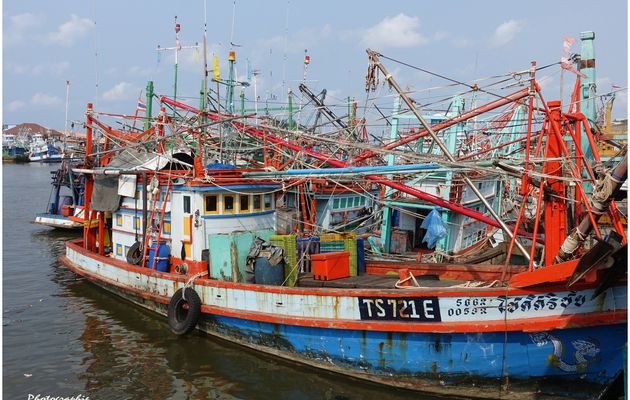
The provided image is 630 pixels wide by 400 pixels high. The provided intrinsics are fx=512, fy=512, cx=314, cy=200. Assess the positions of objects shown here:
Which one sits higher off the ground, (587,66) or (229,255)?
(587,66)

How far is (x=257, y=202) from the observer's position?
44.0 feet

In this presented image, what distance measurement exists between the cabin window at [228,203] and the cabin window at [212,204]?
0.18 m

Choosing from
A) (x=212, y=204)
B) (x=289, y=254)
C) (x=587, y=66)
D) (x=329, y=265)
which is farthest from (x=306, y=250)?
(x=587, y=66)

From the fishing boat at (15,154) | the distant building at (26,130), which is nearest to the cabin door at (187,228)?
the fishing boat at (15,154)

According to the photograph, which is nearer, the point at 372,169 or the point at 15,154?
the point at 372,169

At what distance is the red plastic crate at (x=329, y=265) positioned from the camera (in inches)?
441

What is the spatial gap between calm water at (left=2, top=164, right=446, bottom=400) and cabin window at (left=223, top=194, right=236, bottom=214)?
3.10 meters

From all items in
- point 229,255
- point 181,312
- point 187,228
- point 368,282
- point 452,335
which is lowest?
point 181,312

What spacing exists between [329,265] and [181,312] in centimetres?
383

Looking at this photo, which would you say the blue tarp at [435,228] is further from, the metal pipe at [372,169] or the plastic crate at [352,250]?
the metal pipe at [372,169]

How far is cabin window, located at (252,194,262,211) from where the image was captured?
43.6ft

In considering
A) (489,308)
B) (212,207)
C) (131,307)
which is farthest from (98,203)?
(489,308)

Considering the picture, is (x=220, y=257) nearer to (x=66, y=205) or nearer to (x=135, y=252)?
(x=135, y=252)

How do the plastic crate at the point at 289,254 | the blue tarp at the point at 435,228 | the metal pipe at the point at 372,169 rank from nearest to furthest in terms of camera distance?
the metal pipe at the point at 372,169 → the plastic crate at the point at 289,254 → the blue tarp at the point at 435,228
